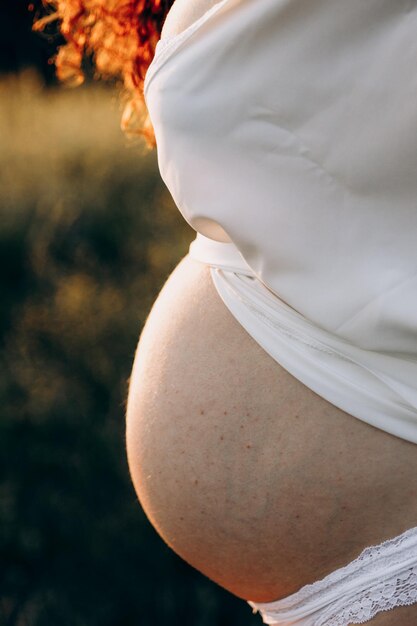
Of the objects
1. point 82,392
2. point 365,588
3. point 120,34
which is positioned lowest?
point 82,392

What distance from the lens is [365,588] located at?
1.29 meters

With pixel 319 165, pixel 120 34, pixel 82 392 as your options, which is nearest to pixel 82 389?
pixel 82 392

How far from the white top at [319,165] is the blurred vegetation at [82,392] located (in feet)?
6.39

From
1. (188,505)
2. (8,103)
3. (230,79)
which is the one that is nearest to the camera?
(230,79)

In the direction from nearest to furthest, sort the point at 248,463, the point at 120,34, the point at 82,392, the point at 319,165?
the point at 319,165 < the point at 248,463 < the point at 120,34 < the point at 82,392

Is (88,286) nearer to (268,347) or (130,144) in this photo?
(130,144)

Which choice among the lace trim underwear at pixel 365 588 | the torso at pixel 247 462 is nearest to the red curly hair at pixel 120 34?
the torso at pixel 247 462

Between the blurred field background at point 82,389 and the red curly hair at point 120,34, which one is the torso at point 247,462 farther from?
the blurred field background at point 82,389

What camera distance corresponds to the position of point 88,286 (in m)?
3.33

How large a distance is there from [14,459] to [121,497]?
40 cm

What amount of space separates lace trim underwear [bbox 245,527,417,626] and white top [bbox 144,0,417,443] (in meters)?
0.16

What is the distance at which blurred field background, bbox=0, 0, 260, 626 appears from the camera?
320 cm

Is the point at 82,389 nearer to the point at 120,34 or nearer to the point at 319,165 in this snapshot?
the point at 120,34

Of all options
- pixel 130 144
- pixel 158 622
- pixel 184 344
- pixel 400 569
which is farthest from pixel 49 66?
pixel 400 569
